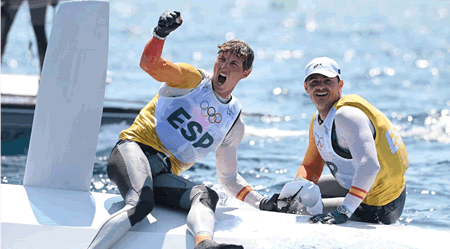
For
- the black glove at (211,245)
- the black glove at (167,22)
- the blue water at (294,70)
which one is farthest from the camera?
the blue water at (294,70)

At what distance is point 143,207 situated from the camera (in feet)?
8.37

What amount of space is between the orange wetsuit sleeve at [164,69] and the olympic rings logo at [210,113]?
11 cm

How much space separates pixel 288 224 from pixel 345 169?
1.61 ft

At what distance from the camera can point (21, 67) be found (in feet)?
40.3

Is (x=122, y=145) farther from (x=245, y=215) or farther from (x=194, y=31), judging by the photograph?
(x=194, y=31)

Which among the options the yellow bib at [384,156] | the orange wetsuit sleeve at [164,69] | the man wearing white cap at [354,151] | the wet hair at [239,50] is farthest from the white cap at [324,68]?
the orange wetsuit sleeve at [164,69]

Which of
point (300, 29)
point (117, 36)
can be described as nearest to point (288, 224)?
point (117, 36)

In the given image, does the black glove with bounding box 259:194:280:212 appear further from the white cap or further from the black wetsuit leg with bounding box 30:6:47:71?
the black wetsuit leg with bounding box 30:6:47:71

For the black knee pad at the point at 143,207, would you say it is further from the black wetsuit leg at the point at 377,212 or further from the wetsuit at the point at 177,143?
the black wetsuit leg at the point at 377,212

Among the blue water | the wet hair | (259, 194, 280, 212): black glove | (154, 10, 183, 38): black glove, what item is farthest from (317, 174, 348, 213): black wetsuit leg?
(154, 10, 183, 38): black glove

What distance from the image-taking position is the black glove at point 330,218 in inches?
107

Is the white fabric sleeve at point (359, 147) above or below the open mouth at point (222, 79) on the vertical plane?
below

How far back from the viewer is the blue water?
19.0 ft

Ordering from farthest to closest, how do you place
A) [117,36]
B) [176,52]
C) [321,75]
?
1. [117,36]
2. [176,52]
3. [321,75]
